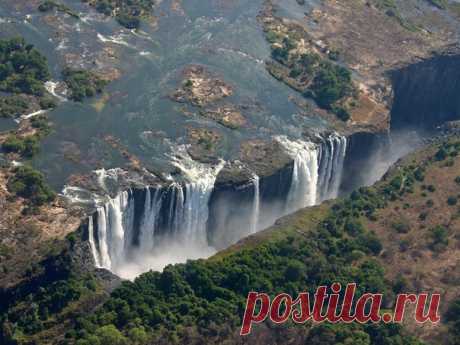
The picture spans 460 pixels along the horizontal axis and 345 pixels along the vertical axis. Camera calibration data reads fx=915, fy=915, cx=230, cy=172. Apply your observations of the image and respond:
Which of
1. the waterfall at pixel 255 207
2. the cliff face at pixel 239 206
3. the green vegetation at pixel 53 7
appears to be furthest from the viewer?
the green vegetation at pixel 53 7

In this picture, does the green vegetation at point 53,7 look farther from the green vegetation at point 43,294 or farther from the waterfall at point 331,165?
the green vegetation at point 43,294

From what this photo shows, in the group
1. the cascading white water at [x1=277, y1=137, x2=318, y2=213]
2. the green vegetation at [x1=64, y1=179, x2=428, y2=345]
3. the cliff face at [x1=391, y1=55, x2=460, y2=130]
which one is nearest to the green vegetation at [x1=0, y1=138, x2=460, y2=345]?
the green vegetation at [x1=64, y1=179, x2=428, y2=345]

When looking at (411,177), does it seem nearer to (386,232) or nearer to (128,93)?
(386,232)

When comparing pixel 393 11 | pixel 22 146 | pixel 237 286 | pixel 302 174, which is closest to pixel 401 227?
pixel 302 174

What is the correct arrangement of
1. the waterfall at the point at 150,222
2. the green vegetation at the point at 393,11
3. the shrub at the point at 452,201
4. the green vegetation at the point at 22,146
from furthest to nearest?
1. the green vegetation at the point at 393,11
2. the shrub at the point at 452,201
3. the green vegetation at the point at 22,146
4. the waterfall at the point at 150,222

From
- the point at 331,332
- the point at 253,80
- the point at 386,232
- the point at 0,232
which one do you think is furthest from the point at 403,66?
the point at 0,232

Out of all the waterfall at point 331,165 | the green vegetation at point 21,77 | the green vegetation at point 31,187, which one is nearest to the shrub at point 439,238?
the waterfall at point 331,165

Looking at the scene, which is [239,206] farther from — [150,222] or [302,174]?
[150,222]

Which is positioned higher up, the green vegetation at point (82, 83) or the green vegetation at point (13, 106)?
the green vegetation at point (82, 83)
